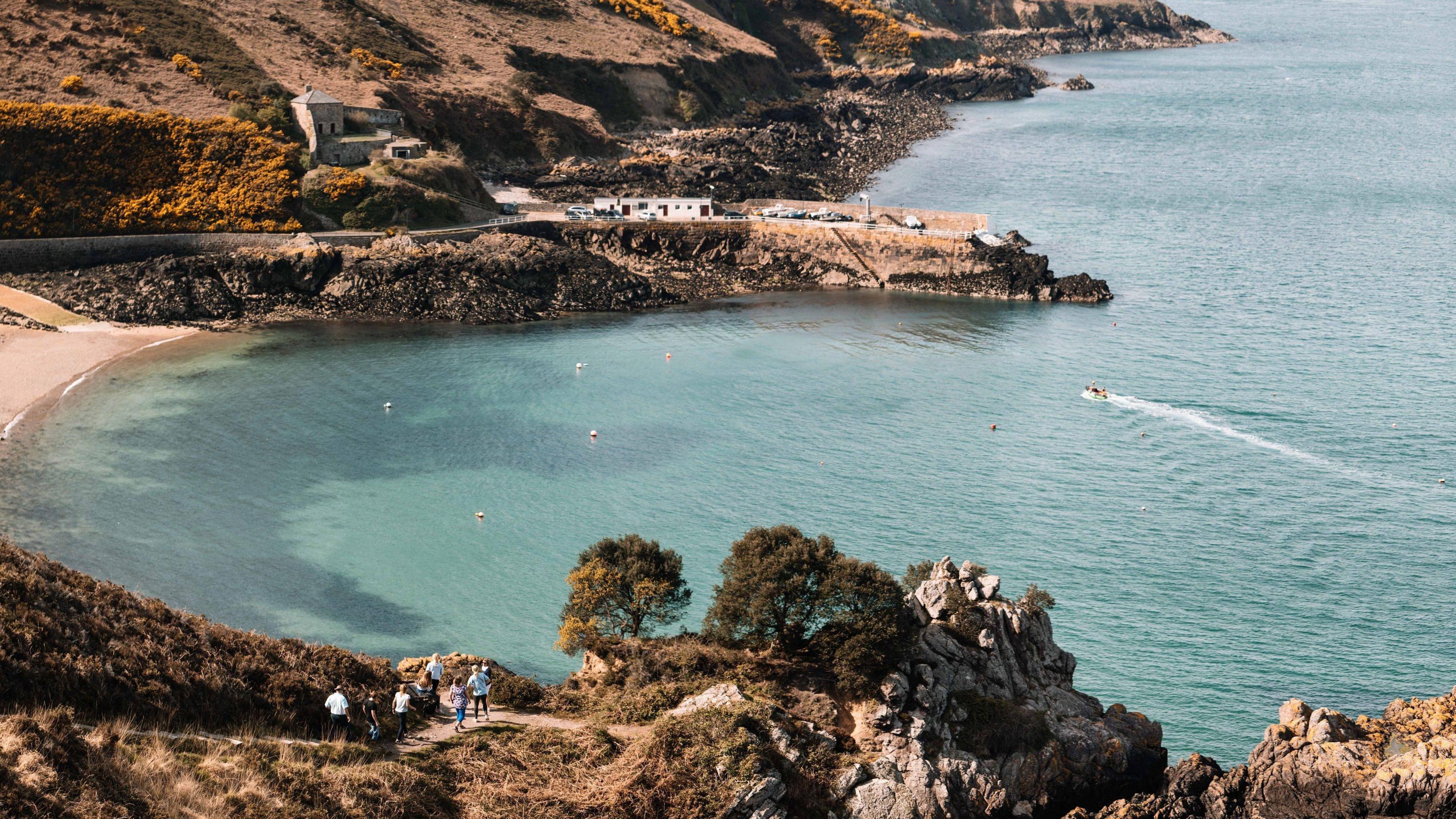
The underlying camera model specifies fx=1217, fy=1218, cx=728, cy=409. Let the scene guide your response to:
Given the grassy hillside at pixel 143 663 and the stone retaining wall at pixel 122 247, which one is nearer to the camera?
the grassy hillside at pixel 143 663

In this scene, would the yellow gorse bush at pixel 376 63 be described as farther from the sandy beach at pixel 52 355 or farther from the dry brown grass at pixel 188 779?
the dry brown grass at pixel 188 779

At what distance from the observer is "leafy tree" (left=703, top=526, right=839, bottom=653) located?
37188 millimetres

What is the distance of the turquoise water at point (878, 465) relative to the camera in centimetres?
4912

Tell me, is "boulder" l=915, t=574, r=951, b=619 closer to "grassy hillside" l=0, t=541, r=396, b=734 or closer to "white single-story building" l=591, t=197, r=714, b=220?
"grassy hillside" l=0, t=541, r=396, b=734

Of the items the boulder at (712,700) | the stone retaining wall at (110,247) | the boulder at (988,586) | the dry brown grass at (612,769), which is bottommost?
the dry brown grass at (612,769)

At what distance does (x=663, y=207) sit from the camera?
108 metres

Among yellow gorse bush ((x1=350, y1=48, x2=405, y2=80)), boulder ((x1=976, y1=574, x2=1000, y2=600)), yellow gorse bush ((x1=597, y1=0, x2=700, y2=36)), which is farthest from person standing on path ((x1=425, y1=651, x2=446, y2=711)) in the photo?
yellow gorse bush ((x1=597, y1=0, x2=700, y2=36))

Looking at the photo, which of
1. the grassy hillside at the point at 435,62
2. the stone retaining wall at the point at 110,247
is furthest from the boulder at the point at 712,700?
the grassy hillside at the point at 435,62

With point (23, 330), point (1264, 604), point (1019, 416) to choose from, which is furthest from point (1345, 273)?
point (23, 330)

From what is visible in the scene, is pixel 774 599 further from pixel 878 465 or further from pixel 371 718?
pixel 878 465

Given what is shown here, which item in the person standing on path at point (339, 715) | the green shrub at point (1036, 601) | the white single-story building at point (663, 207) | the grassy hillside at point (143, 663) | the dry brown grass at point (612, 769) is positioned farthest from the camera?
the white single-story building at point (663, 207)

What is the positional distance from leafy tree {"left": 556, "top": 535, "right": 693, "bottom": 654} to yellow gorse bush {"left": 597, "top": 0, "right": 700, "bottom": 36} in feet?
409

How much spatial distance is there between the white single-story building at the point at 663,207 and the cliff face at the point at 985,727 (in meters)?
69.8

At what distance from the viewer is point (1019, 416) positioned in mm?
72375
